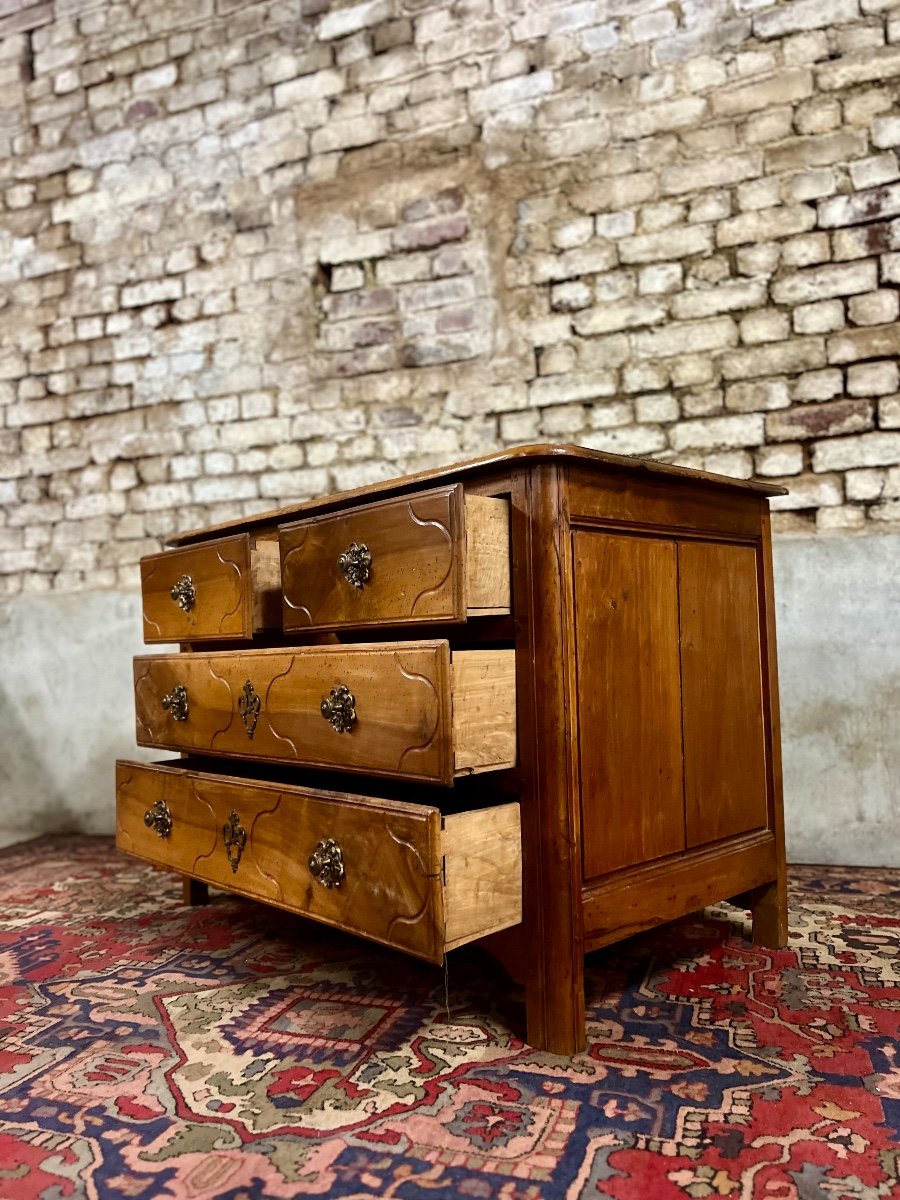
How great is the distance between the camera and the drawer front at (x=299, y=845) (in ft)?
4.44

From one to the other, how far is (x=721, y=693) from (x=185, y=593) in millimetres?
1240

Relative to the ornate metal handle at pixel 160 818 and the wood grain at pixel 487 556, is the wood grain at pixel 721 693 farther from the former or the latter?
the ornate metal handle at pixel 160 818

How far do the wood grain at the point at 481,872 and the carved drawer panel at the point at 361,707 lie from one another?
77mm

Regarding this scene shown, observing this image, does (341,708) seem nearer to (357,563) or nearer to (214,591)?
(357,563)

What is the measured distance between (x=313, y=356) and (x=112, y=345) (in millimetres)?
1010

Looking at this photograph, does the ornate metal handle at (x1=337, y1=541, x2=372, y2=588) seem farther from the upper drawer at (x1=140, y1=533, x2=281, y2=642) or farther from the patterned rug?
the patterned rug

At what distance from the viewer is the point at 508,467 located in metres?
1.48

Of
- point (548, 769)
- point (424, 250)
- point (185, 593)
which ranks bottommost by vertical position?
point (548, 769)

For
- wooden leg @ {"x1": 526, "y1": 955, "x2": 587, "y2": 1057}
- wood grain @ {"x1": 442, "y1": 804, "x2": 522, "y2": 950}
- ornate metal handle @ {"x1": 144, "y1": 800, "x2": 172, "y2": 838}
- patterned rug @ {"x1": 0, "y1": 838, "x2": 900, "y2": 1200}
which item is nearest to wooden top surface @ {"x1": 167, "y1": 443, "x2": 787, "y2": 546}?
wood grain @ {"x1": 442, "y1": 804, "x2": 522, "y2": 950}

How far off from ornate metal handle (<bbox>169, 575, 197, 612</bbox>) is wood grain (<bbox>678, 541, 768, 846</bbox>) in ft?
3.69

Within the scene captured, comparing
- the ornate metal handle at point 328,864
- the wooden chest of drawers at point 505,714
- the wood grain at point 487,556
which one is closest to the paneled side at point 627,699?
the wooden chest of drawers at point 505,714

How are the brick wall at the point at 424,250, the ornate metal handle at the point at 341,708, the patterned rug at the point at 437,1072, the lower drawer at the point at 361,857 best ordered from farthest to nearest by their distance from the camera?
the brick wall at the point at 424,250 → the ornate metal handle at the point at 341,708 → the lower drawer at the point at 361,857 → the patterned rug at the point at 437,1072

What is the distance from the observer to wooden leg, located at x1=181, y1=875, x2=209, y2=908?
243 centimetres

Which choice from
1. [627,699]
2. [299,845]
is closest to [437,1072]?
[299,845]
